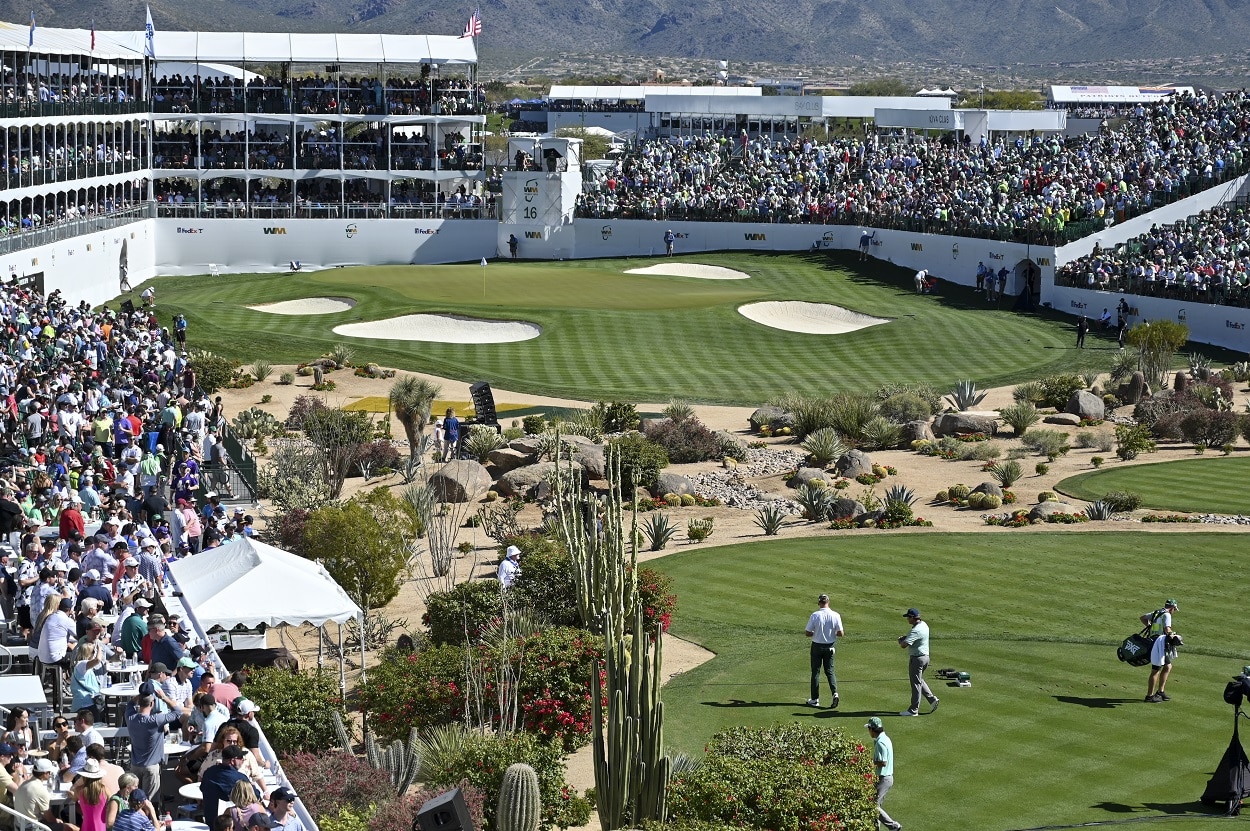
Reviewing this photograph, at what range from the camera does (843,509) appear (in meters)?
35.6

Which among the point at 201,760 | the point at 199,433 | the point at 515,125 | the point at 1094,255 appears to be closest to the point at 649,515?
the point at 199,433

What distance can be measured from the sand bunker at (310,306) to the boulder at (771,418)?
836 inches

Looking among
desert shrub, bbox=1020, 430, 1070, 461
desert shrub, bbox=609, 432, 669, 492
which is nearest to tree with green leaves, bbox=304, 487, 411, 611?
desert shrub, bbox=609, 432, 669, 492

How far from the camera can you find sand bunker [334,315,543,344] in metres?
58.4

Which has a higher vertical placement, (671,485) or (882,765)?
(882,765)

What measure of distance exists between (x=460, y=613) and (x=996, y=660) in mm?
7684

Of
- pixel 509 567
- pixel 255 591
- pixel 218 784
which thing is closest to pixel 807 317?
pixel 509 567

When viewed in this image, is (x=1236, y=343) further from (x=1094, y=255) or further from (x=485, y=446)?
(x=485, y=446)

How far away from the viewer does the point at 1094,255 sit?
6350cm

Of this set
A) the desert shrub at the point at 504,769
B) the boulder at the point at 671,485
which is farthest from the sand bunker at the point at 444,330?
the desert shrub at the point at 504,769

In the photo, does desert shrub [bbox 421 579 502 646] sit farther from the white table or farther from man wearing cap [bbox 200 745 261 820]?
man wearing cap [bbox 200 745 261 820]

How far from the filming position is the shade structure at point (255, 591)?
2216 centimetres

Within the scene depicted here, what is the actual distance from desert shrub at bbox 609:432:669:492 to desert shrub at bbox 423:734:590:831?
60.5 feet

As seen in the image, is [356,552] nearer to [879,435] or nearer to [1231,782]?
[1231,782]
